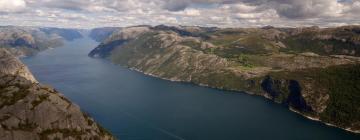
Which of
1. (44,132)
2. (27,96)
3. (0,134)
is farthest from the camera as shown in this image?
(27,96)

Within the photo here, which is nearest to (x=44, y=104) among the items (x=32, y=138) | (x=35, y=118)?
(x=35, y=118)

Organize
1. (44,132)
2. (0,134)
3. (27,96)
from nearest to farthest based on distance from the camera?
(0,134)
(44,132)
(27,96)

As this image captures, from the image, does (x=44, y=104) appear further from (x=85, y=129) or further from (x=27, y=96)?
(x=85, y=129)

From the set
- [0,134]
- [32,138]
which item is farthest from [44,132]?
[0,134]

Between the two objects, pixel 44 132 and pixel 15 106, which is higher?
pixel 15 106

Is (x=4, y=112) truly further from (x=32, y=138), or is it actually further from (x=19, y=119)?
(x=32, y=138)

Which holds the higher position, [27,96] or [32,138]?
[27,96]

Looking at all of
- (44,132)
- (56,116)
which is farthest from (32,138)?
(56,116)

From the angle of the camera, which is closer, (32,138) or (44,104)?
(32,138)

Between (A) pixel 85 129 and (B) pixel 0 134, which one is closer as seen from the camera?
(B) pixel 0 134
